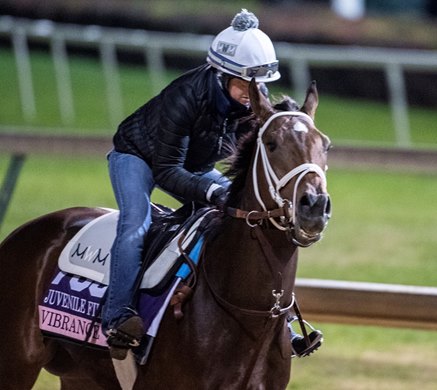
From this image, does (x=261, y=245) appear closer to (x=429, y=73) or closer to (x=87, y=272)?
(x=87, y=272)

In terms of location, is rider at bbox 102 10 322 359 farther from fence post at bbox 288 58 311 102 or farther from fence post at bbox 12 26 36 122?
fence post at bbox 12 26 36 122

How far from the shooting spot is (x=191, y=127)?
6340 millimetres

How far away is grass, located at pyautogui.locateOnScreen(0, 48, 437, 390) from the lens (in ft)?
30.5

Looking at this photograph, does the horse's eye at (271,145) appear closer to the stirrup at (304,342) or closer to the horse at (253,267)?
the horse at (253,267)

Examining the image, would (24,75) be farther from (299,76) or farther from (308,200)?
(308,200)

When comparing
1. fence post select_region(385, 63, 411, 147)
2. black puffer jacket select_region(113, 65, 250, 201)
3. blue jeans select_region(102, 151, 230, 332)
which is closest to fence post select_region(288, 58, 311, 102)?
fence post select_region(385, 63, 411, 147)

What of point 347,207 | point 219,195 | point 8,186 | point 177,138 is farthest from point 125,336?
point 347,207

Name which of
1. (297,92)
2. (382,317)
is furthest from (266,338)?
(297,92)

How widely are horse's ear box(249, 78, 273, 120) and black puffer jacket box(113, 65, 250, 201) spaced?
0.42 m

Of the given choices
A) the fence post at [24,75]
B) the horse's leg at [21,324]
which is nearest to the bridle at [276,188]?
the horse's leg at [21,324]

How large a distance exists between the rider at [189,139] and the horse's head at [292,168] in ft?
1.02

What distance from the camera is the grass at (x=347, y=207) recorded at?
9305 mm

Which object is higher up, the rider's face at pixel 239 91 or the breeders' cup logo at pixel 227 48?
the breeders' cup logo at pixel 227 48

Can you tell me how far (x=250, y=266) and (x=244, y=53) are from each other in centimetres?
102
